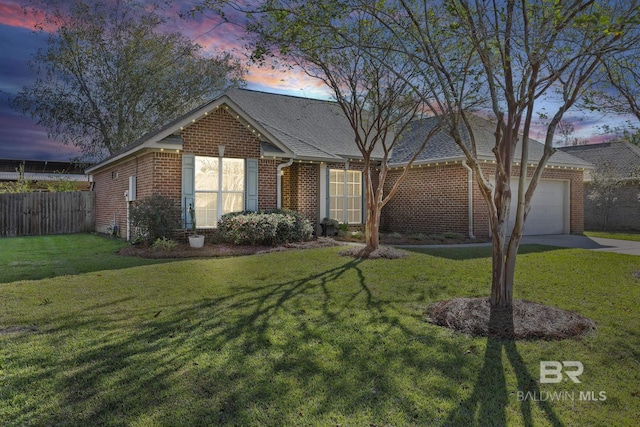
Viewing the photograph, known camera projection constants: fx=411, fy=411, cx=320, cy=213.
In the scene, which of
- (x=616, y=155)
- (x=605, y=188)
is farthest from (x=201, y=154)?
(x=616, y=155)

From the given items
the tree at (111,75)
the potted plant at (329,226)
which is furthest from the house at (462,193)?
the tree at (111,75)

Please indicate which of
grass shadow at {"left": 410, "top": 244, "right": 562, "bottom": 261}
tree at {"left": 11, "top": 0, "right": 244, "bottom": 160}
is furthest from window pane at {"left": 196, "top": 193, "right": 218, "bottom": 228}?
tree at {"left": 11, "top": 0, "right": 244, "bottom": 160}

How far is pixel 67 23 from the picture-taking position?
22359 millimetres

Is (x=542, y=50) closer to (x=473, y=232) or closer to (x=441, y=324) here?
Result: (x=441, y=324)

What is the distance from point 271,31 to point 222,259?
5.20 m

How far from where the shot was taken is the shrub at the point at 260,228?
11.3 m

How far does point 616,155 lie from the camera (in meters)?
24.4

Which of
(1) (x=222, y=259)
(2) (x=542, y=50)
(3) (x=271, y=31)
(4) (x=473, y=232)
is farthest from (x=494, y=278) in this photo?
(4) (x=473, y=232)

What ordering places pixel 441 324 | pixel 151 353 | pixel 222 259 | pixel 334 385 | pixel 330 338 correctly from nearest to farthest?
pixel 334 385 → pixel 151 353 → pixel 330 338 → pixel 441 324 → pixel 222 259

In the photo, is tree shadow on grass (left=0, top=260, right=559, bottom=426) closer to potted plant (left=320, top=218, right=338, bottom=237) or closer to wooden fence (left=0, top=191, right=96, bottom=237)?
potted plant (left=320, top=218, right=338, bottom=237)

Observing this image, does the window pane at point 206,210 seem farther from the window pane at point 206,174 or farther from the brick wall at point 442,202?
the brick wall at point 442,202

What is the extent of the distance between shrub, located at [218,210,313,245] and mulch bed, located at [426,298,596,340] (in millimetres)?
6628

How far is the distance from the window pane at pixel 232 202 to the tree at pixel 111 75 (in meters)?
12.5

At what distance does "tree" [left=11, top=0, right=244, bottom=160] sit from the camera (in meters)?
22.4
